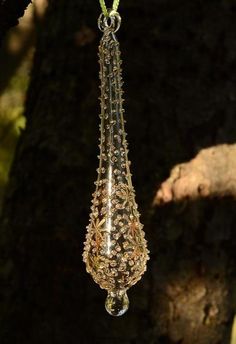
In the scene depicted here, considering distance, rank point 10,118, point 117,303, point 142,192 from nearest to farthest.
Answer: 1. point 117,303
2. point 142,192
3. point 10,118

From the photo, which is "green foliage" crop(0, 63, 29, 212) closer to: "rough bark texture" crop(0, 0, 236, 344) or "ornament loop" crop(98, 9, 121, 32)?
"rough bark texture" crop(0, 0, 236, 344)

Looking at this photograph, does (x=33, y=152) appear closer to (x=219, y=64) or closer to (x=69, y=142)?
(x=69, y=142)

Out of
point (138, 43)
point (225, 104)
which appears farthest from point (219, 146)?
point (138, 43)

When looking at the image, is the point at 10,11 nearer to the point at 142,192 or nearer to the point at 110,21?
the point at 110,21

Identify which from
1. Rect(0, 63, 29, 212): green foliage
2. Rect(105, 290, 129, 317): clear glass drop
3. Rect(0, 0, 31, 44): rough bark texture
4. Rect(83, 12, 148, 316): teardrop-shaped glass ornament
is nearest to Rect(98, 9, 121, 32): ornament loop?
Rect(83, 12, 148, 316): teardrop-shaped glass ornament

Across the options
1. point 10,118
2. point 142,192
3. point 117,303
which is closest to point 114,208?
point 117,303

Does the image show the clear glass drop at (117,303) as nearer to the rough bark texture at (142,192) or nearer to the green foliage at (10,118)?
the rough bark texture at (142,192)
